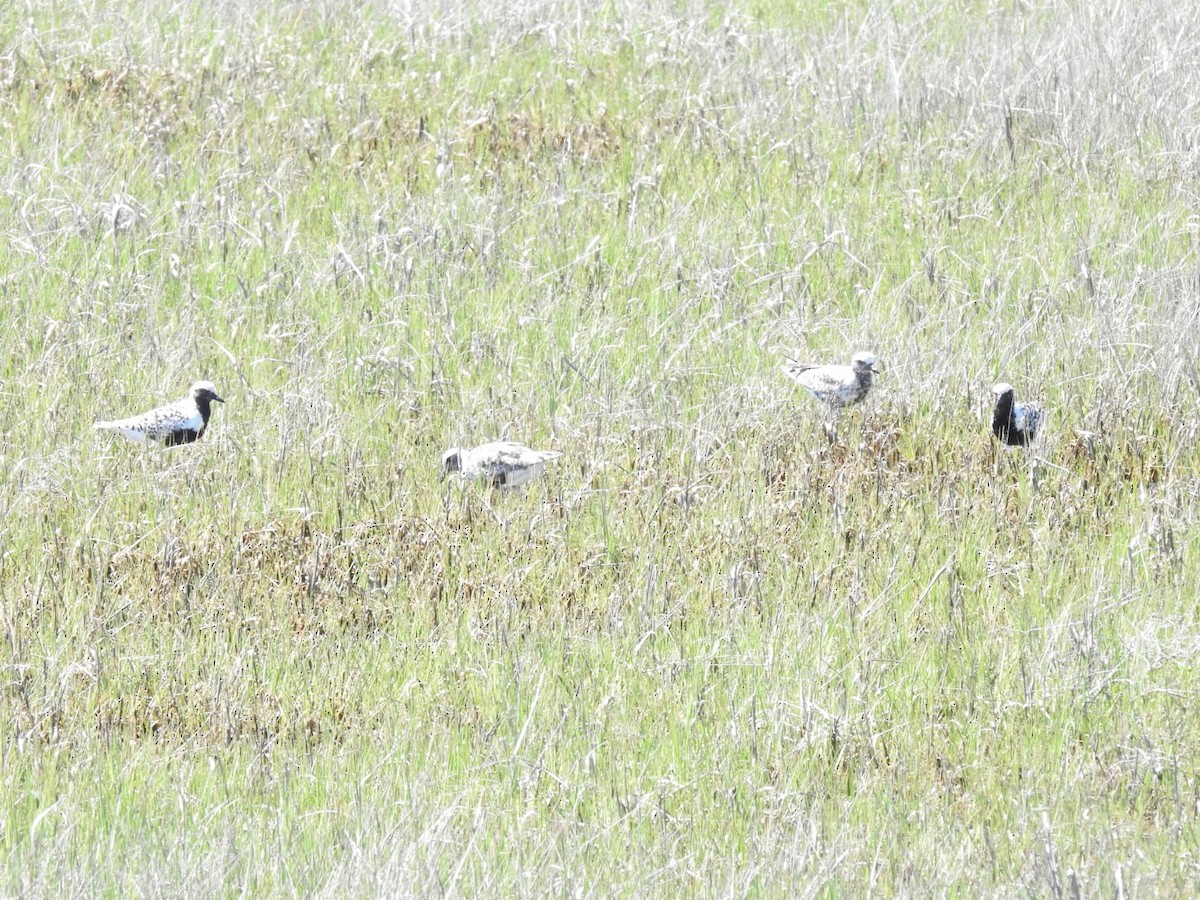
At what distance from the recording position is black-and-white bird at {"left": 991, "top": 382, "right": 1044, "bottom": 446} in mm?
6688

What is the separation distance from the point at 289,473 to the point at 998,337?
3302mm

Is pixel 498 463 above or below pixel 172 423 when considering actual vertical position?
below

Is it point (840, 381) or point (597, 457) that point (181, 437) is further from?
point (840, 381)

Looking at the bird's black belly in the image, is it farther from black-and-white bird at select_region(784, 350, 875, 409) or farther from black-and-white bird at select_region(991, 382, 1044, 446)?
black-and-white bird at select_region(991, 382, 1044, 446)

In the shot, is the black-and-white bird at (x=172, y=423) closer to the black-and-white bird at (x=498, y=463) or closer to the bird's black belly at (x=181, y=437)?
the bird's black belly at (x=181, y=437)

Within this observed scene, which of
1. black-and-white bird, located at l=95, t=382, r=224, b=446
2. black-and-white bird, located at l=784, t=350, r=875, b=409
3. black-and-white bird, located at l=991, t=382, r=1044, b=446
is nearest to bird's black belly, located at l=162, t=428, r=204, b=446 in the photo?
black-and-white bird, located at l=95, t=382, r=224, b=446

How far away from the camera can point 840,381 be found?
6.96 m

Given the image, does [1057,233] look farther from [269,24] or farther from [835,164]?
[269,24]

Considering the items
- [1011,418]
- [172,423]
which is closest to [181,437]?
[172,423]

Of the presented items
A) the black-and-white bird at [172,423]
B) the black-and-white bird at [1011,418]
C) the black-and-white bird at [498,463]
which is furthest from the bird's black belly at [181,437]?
the black-and-white bird at [1011,418]

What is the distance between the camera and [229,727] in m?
4.86

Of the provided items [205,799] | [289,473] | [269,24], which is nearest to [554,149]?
[269,24]

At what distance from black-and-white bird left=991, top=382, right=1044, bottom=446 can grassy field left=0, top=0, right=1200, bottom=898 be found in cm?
11

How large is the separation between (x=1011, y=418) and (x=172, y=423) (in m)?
3.53
